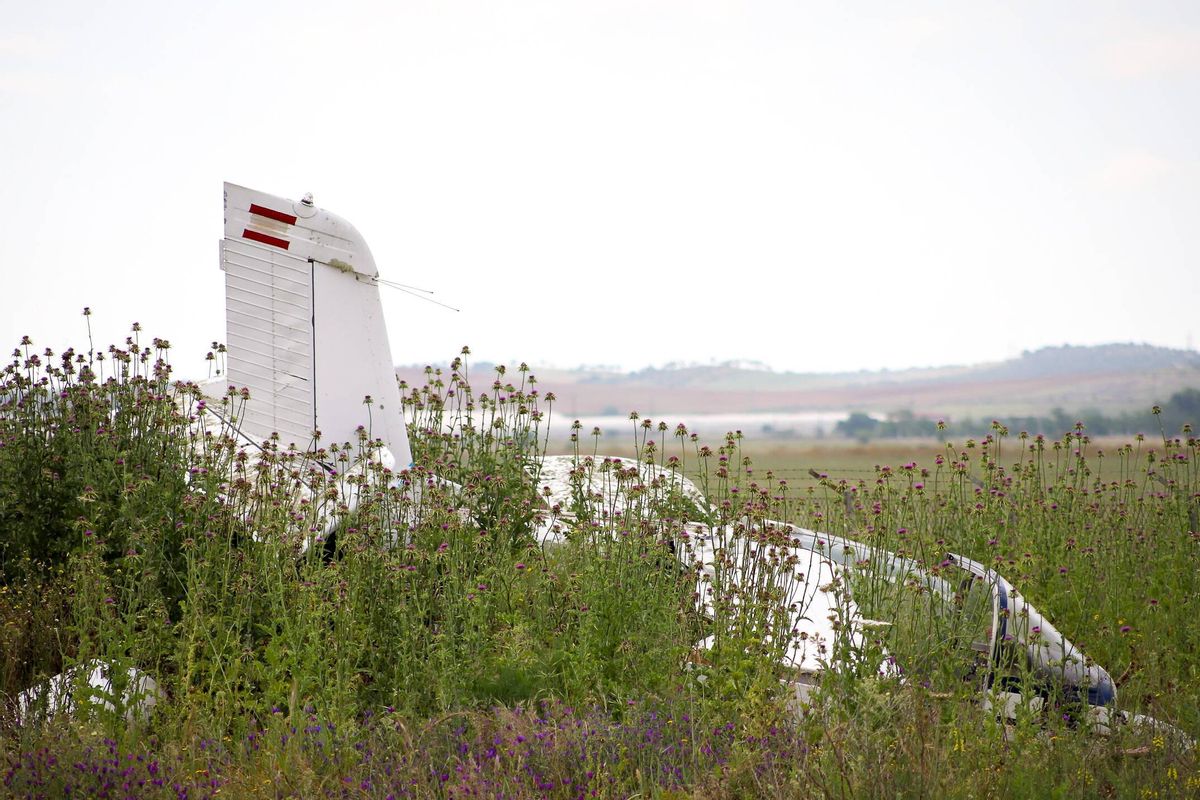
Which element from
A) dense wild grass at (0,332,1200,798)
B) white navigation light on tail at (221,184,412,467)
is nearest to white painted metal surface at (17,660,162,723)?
dense wild grass at (0,332,1200,798)

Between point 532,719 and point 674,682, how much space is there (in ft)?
3.05

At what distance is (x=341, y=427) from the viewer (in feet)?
27.5

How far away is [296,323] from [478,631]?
4.05 meters

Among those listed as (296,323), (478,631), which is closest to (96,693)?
(478,631)

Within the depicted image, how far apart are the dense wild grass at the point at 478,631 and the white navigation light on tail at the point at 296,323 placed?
33cm

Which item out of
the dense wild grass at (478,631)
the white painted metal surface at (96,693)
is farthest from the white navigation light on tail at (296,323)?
the white painted metal surface at (96,693)

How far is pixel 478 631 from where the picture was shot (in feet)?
17.0

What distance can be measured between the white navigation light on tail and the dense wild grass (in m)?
0.33

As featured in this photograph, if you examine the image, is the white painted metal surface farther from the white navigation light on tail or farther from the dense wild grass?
→ the white navigation light on tail

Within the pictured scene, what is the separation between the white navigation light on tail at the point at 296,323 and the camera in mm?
8328

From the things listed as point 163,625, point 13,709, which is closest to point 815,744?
point 163,625

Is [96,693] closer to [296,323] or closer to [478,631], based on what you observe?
[478,631]

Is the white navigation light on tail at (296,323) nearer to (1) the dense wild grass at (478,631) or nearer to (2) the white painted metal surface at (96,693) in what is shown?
(1) the dense wild grass at (478,631)

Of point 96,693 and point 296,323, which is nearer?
point 96,693
